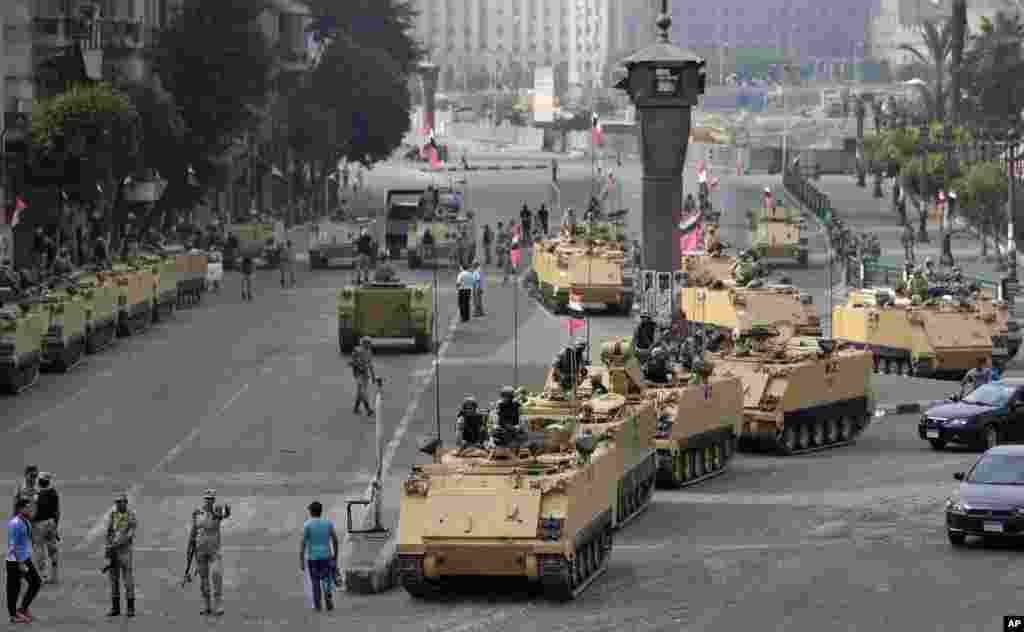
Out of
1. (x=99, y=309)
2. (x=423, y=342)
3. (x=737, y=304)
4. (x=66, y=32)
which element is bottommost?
(x=423, y=342)

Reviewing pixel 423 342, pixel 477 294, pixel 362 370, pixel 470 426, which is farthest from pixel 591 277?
pixel 470 426

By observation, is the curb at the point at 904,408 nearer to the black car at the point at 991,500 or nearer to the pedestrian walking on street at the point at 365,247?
the black car at the point at 991,500

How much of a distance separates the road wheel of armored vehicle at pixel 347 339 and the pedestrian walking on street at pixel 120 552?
1103 inches

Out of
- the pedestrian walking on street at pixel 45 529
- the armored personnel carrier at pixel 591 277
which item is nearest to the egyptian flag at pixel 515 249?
the armored personnel carrier at pixel 591 277

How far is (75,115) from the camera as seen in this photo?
74.9 metres

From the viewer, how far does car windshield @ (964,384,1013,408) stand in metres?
44.2

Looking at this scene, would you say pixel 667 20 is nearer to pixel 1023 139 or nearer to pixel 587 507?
pixel 587 507

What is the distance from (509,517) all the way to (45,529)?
5.42 metres

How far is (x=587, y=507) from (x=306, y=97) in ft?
299

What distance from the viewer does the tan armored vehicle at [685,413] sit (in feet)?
126

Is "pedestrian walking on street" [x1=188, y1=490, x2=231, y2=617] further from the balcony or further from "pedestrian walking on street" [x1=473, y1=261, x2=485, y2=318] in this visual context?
the balcony

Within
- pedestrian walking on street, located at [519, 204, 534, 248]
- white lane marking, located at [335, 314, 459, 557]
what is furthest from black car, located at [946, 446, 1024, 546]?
pedestrian walking on street, located at [519, 204, 534, 248]

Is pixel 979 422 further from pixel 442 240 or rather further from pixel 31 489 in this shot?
pixel 442 240

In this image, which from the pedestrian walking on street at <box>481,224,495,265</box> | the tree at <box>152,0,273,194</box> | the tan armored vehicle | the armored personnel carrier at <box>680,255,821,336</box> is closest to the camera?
the tan armored vehicle
